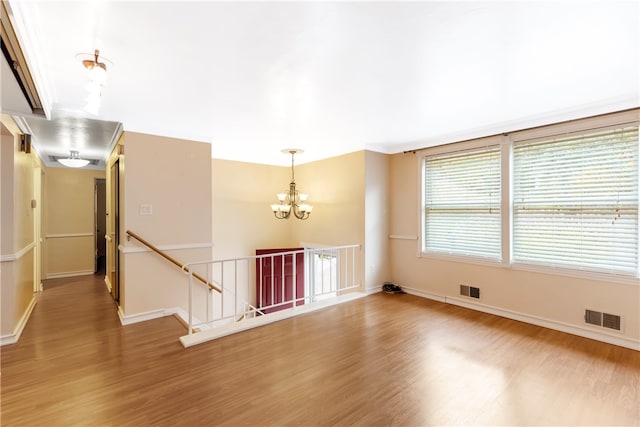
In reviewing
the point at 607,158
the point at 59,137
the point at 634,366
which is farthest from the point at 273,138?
the point at 634,366

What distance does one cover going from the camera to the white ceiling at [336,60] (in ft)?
5.24

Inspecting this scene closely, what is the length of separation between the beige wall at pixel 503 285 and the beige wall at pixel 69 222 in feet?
21.1

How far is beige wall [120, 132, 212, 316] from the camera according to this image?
11.3 feet

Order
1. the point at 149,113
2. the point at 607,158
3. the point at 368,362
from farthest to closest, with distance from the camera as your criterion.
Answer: the point at 149,113 → the point at 607,158 → the point at 368,362

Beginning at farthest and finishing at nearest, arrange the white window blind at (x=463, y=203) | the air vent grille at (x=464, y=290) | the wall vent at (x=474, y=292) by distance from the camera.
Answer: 1. the air vent grille at (x=464, y=290)
2. the wall vent at (x=474, y=292)
3. the white window blind at (x=463, y=203)

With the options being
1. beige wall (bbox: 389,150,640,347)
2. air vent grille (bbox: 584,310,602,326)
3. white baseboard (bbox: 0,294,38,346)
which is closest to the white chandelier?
beige wall (bbox: 389,150,640,347)

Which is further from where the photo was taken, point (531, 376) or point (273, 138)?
point (273, 138)

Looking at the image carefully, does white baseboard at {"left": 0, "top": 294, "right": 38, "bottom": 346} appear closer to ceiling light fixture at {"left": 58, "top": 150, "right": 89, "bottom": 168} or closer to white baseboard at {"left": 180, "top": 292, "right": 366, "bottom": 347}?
white baseboard at {"left": 180, "top": 292, "right": 366, "bottom": 347}

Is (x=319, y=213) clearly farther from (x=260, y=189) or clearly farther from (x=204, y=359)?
(x=204, y=359)

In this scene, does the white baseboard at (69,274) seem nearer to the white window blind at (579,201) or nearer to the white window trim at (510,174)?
the white window trim at (510,174)

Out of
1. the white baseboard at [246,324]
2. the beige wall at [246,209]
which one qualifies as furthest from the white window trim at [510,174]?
the beige wall at [246,209]

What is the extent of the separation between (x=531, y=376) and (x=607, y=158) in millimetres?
2343

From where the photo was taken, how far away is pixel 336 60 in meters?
2.07

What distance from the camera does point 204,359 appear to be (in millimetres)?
2562
